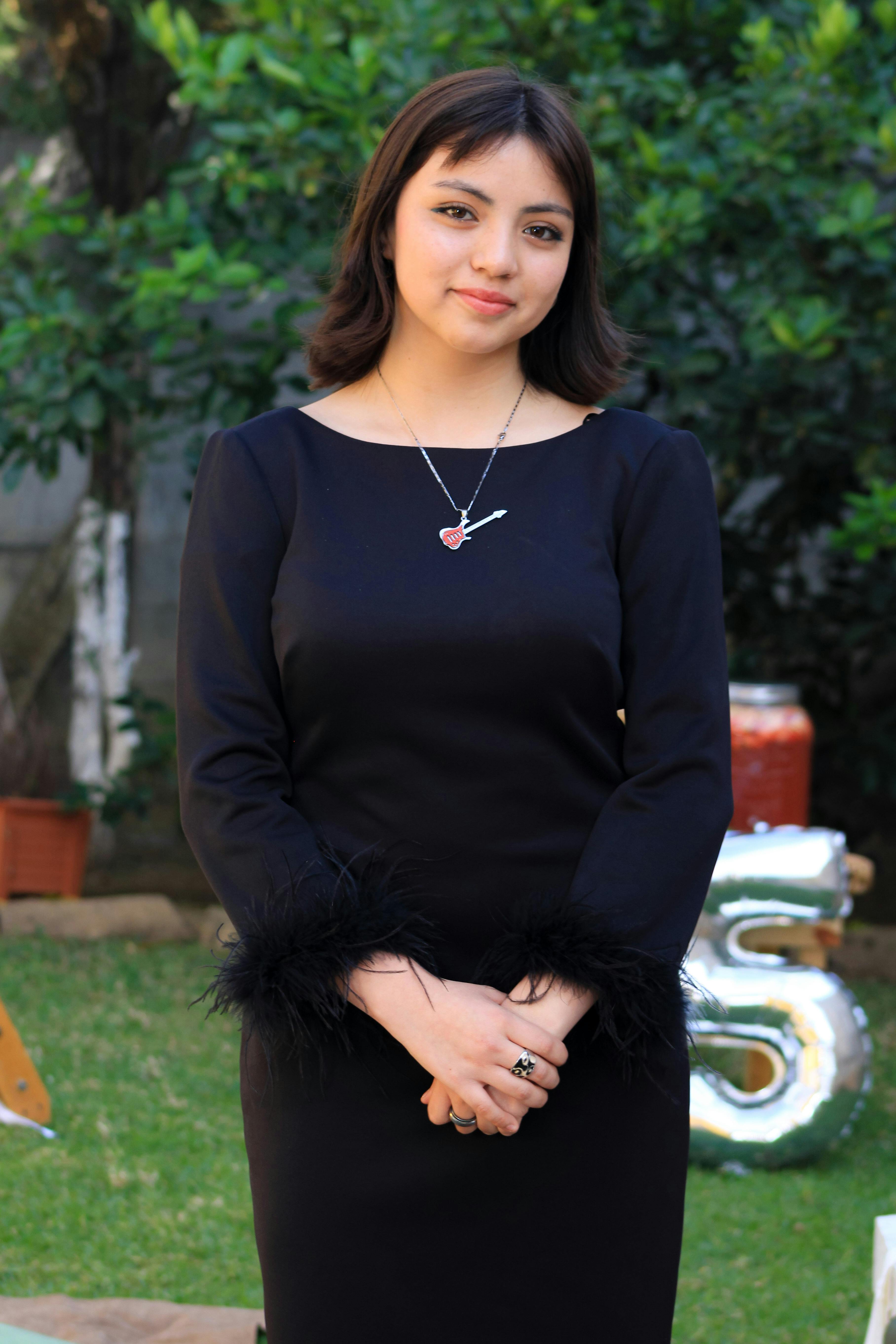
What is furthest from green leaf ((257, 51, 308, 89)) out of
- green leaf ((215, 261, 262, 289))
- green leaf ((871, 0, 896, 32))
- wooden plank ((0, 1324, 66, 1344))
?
wooden plank ((0, 1324, 66, 1344))

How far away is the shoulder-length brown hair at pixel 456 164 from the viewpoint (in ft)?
4.30

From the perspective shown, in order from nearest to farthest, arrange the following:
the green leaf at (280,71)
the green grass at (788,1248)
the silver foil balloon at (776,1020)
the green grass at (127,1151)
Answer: the green grass at (788,1248) < the green grass at (127,1151) < the silver foil balloon at (776,1020) < the green leaf at (280,71)

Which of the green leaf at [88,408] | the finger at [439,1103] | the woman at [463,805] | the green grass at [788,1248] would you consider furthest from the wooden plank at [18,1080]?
the finger at [439,1103]

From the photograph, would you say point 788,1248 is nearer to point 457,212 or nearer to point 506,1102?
point 506,1102

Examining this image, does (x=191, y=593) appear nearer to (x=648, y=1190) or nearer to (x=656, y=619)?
(x=656, y=619)

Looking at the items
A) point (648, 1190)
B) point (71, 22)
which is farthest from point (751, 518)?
point (648, 1190)

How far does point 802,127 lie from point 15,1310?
312 centimetres

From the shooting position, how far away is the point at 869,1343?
1772 millimetres

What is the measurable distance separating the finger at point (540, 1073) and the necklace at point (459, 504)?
47 cm

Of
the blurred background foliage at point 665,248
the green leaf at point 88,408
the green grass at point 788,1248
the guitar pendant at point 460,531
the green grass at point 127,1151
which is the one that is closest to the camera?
the guitar pendant at point 460,531

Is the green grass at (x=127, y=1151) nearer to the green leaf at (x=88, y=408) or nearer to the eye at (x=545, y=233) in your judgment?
the green leaf at (x=88, y=408)

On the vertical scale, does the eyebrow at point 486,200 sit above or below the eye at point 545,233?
above

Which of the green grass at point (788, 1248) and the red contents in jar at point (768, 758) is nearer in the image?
the green grass at point (788, 1248)

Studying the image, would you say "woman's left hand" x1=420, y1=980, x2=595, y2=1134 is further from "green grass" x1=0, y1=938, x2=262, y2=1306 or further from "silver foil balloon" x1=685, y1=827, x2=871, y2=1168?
"silver foil balloon" x1=685, y1=827, x2=871, y2=1168
